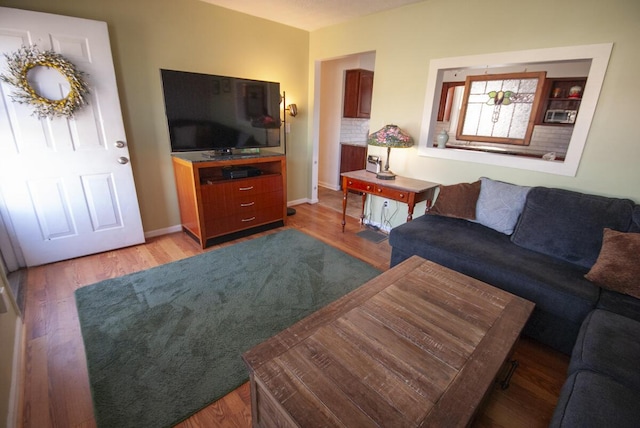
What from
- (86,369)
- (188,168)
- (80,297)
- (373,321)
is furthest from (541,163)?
(80,297)

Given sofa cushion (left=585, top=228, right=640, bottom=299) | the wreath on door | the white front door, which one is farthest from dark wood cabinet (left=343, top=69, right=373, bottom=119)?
sofa cushion (left=585, top=228, right=640, bottom=299)

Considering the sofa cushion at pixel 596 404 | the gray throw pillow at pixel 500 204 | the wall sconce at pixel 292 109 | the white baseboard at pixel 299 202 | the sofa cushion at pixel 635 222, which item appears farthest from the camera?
the white baseboard at pixel 299 202

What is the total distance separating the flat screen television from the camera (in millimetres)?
2723

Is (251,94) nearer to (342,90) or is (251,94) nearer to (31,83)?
(31,83)

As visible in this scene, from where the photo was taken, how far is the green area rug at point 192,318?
1423 mm

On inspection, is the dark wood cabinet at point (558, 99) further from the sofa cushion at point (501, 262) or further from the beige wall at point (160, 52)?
the beige wall at point (160, 52)

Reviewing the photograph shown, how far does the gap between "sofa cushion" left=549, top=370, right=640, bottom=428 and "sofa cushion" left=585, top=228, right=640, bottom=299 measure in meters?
0.76

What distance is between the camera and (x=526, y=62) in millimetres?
2242

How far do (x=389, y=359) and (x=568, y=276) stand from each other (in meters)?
1.40

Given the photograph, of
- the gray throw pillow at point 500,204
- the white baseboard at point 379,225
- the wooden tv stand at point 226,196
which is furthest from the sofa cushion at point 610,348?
the wooden tv stand at point 226,196

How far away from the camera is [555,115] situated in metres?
4.65

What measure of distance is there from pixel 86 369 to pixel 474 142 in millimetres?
6122

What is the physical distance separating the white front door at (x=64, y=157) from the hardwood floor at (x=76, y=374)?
31cm

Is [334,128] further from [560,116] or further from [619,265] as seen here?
[619,265]
